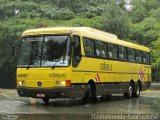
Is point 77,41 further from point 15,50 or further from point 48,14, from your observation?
point 48,14

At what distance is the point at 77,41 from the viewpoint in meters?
19.6

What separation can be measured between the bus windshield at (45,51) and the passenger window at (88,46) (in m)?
1.45

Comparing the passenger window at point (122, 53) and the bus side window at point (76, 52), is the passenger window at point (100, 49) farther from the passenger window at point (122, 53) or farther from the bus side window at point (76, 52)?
the passenger window at point (122, 53)

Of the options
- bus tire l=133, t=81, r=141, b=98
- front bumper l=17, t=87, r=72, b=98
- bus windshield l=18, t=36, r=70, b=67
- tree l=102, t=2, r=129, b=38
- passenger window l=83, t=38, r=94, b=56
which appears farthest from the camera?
tree l=102, t=2, r=129, b=38

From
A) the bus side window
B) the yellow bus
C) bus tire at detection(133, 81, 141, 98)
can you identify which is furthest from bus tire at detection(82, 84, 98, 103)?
bus tire at detection(133, 81, 141, 98)

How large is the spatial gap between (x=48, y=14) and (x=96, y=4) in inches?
255

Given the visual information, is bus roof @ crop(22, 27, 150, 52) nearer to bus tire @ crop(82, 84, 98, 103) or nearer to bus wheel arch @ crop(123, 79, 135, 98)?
bus tire @ crop(82, 84, 98, 103)

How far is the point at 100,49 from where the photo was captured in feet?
72.4

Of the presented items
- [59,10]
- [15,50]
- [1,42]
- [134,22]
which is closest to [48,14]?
[59,10]

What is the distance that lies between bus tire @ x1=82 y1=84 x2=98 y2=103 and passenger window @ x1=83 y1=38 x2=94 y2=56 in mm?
1406

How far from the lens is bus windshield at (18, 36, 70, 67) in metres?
18.9

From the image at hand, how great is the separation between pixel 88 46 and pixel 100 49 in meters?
1.58

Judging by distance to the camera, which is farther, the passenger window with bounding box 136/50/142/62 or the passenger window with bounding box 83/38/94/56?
the passenger window with bounding box 136/50/142/62

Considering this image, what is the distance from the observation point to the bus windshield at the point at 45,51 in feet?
61.9
